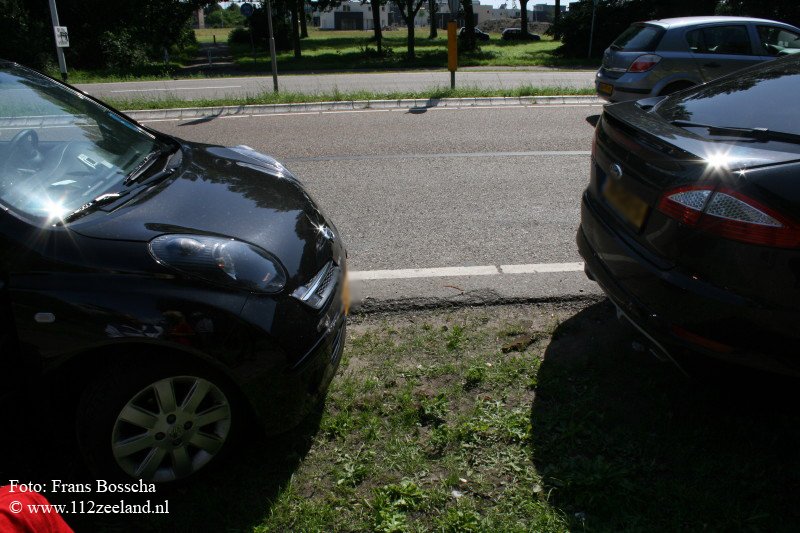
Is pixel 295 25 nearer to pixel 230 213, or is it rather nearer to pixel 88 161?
pixel 88 161

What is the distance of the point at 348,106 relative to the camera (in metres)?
11.2

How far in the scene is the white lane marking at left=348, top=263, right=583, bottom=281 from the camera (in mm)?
4336

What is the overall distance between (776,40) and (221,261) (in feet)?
34.9

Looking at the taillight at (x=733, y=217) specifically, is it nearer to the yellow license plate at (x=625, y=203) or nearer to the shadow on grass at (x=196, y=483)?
the yellow license plate at (x=625, y=203)

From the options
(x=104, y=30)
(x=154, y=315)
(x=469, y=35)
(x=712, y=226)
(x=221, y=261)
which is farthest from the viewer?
(x=469, y=35)

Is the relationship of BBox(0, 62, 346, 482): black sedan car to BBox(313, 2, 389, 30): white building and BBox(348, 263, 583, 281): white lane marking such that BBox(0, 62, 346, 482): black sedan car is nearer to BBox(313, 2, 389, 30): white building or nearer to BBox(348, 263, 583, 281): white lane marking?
BBox(348, 263, 583, 281): white lane marking

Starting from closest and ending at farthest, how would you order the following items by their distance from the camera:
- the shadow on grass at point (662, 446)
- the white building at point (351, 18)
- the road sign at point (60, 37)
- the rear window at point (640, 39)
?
the shadow on grass at point (662, 446) → the rear window at point (640, 39) → the road sign at point (60, 37) → the white building at point (351, 18)

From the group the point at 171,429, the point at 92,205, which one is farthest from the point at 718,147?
the point at 92,205

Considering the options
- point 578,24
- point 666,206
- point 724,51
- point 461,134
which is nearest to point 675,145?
point 666,206

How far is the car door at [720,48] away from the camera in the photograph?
31.8 feet

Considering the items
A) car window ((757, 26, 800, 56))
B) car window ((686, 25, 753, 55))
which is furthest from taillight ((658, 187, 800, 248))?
car window ((757, 26, 800, 56))

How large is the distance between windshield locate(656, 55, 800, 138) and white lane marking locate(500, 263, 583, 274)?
4.29 feet

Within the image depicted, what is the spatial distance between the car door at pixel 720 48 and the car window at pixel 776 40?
0.25m

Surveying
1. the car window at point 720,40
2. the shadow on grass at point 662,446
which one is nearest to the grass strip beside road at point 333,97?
the car window at point 720,40
